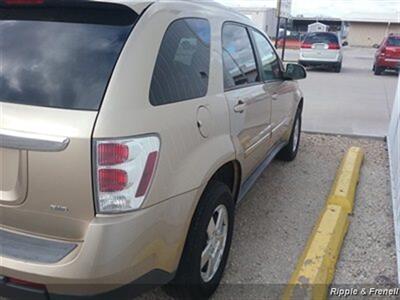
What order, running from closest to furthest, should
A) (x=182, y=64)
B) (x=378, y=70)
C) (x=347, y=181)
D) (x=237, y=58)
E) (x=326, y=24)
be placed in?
(x=182, y=64), (x=237, y=58), (x=347, y=181), (x=378, y=70), (x=326, y=24)

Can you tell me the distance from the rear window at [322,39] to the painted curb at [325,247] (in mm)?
14579

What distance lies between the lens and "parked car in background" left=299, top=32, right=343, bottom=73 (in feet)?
58.7

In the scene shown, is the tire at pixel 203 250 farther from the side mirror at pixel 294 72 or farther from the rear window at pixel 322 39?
the rear window at pixel 322 39

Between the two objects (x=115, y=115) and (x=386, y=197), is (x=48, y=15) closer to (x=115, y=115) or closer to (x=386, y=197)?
(x=115, y=115)

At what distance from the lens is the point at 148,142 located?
76.0 inches

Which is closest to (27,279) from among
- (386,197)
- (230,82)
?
(230,82)

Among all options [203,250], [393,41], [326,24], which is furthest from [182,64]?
[326,24]

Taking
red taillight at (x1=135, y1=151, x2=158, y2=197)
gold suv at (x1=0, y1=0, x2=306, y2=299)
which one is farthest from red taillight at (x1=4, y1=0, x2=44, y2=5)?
red taillight at (x1=135, y1=151, x2=158, y2=197)

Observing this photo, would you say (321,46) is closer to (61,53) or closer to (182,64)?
(182,64)

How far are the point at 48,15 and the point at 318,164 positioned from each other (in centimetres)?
428

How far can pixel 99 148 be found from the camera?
1.79 metres

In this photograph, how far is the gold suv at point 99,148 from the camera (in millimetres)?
1808

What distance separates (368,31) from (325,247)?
2059 inches

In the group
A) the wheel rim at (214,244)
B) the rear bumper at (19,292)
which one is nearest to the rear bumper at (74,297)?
the rear bumper at (19,292)
